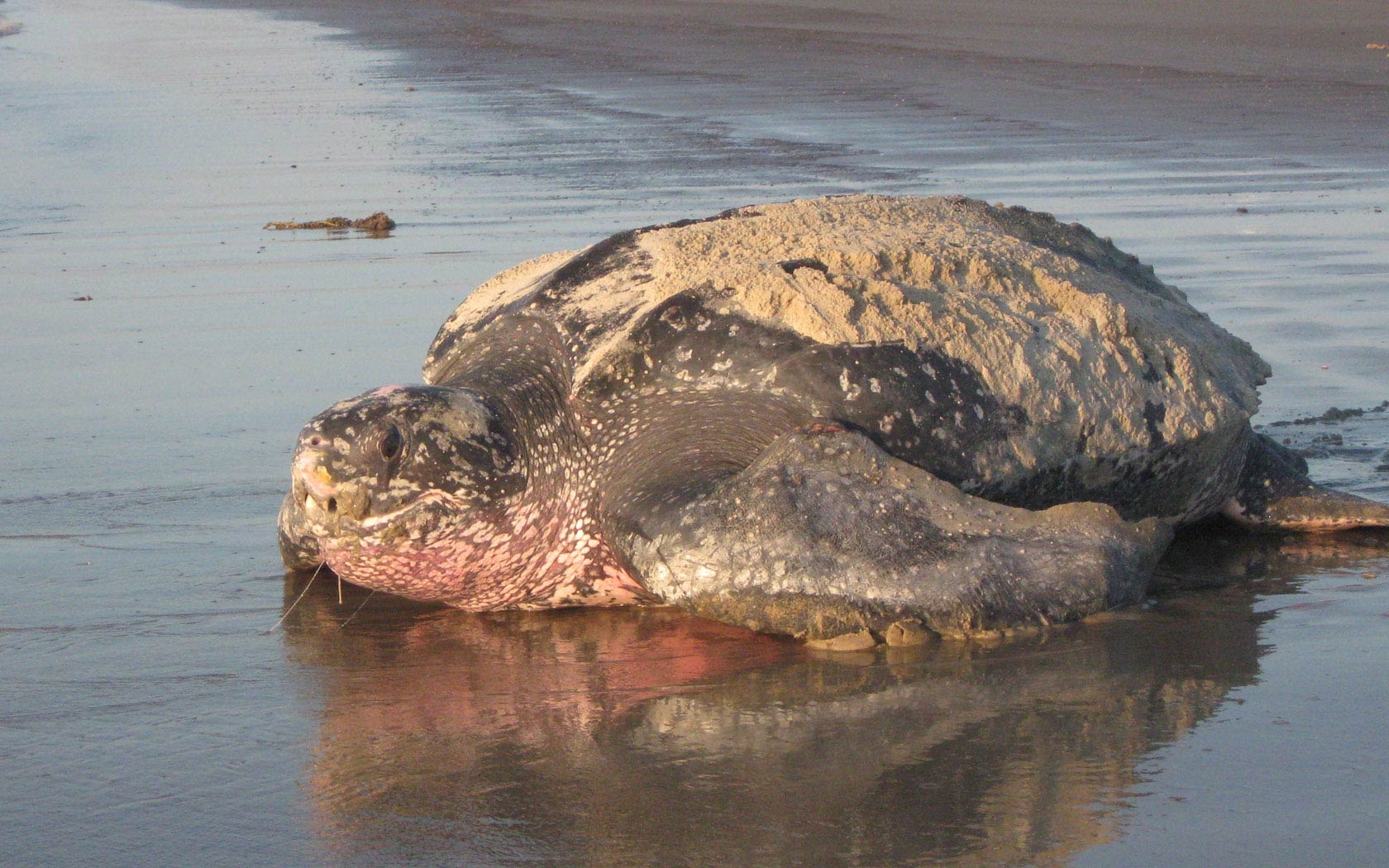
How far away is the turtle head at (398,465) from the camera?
405 cm

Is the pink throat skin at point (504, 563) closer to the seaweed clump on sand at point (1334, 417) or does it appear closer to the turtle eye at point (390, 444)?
the turtle eye at point (390, 444)

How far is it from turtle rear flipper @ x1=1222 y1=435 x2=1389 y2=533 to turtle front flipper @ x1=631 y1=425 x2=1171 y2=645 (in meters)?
0.97

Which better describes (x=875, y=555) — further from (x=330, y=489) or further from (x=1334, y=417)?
(x=1334, y=417)

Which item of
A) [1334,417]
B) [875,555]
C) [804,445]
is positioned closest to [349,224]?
[1334,417]

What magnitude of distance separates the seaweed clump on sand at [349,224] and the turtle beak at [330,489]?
6.47m

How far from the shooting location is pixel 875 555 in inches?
149

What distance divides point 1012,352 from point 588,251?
1.29 meters

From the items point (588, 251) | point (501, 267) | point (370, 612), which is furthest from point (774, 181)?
point (370, 612)

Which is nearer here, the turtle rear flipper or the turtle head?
the turtle head

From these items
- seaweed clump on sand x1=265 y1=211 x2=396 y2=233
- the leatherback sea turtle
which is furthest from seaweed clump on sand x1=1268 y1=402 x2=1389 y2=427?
seaweed clump on sand x1=265 y1=211 x2=396 y2=233

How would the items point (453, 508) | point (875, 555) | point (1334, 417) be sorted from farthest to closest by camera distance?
point (1334, 417), point (453, 508), point (875, 555)

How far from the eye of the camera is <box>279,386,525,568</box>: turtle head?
13.3ft

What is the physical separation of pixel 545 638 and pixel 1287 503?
228 cm

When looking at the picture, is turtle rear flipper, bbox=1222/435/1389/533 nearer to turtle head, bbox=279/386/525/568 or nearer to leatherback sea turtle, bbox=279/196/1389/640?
leatherback sea turtle, bbox=279/196/1389/640
